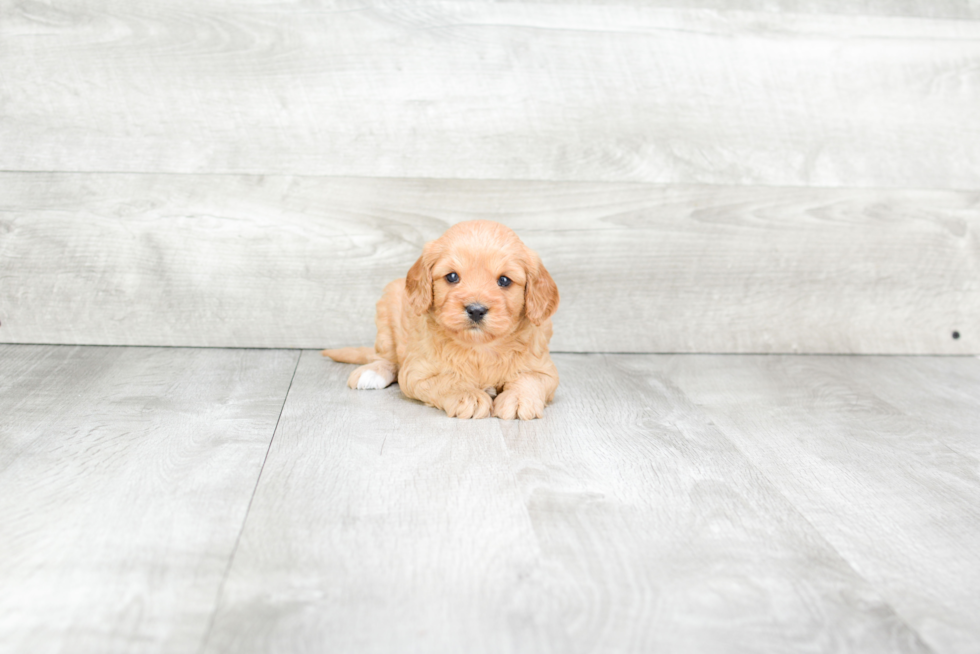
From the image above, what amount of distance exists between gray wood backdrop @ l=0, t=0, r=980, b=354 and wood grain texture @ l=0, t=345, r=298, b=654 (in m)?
0.31

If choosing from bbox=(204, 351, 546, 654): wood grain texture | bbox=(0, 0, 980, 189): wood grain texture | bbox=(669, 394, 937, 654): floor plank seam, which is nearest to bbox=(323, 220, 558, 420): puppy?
bbox=(204, 351, 546, 654): wood grain texture

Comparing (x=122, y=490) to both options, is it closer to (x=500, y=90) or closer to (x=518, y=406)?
(x=518, y=406)

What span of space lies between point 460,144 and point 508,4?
0.41 metres

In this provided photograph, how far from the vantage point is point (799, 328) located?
2.51 meters

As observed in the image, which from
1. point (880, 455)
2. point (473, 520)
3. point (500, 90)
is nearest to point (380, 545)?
point (473, 520)

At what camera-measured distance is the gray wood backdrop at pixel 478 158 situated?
223 centimetres

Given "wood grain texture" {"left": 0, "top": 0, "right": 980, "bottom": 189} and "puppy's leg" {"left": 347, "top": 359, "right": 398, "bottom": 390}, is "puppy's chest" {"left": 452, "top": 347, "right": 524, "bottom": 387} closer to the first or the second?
"puppy's leg" {"left": 347, "top": 359, "right": 398, "bottom": 390}

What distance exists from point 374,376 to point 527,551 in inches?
35.8

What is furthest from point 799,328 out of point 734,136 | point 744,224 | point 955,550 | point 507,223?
point 955,550

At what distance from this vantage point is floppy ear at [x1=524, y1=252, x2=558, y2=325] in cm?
175

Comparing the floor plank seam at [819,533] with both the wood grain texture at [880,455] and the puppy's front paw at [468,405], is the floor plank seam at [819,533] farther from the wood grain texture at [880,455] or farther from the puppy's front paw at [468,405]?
the puppy's front paw at [468,405]

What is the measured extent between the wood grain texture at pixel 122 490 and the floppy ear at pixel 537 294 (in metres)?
0.59

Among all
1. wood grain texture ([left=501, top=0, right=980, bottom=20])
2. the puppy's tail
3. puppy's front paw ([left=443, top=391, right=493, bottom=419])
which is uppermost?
wood grain texture ([left=501, top=0, right=980, bottom=20])

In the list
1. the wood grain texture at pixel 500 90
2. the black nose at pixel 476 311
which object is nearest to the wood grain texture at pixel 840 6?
the wood grain texture at pixel 500 90
